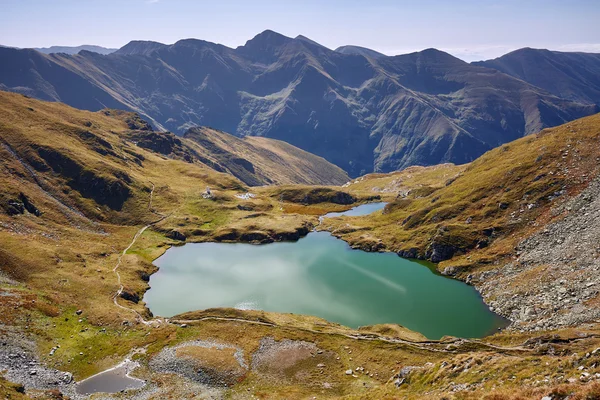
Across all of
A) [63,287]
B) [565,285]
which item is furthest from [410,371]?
[63,287]

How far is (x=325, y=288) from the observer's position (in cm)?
11400

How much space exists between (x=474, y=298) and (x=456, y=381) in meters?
67.1

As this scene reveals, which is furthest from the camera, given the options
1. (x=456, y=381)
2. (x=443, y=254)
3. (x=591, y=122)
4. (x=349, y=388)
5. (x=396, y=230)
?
(x=396, y=230)

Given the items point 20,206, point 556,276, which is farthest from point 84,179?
point 556,276

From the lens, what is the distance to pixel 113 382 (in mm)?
63094

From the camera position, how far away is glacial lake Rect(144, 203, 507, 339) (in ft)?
310

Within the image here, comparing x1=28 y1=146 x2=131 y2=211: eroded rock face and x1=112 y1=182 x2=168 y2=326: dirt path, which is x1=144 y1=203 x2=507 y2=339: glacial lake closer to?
x1=112 y1=182 x2=168 y2=326: dirt path

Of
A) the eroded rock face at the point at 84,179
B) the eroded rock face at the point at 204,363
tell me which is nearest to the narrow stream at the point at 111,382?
the eroded rock face at the point at 204,363

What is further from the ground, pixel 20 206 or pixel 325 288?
pixel 20 206

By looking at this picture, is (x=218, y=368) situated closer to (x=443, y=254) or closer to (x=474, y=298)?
(x=474, y=298)

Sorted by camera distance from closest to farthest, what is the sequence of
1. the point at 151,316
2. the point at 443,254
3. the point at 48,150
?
the point at 151,316 → the point at 443,254 → the point at 48,150

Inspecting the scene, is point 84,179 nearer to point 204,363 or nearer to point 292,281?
point 292,281

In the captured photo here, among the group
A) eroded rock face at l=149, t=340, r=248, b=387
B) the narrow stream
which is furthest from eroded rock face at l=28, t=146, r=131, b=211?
eroded rock face at l=149, t=340, r=248, b=387

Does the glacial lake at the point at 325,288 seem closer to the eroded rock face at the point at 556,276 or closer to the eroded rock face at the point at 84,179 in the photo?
the eroded rock face at the point at 556,276
